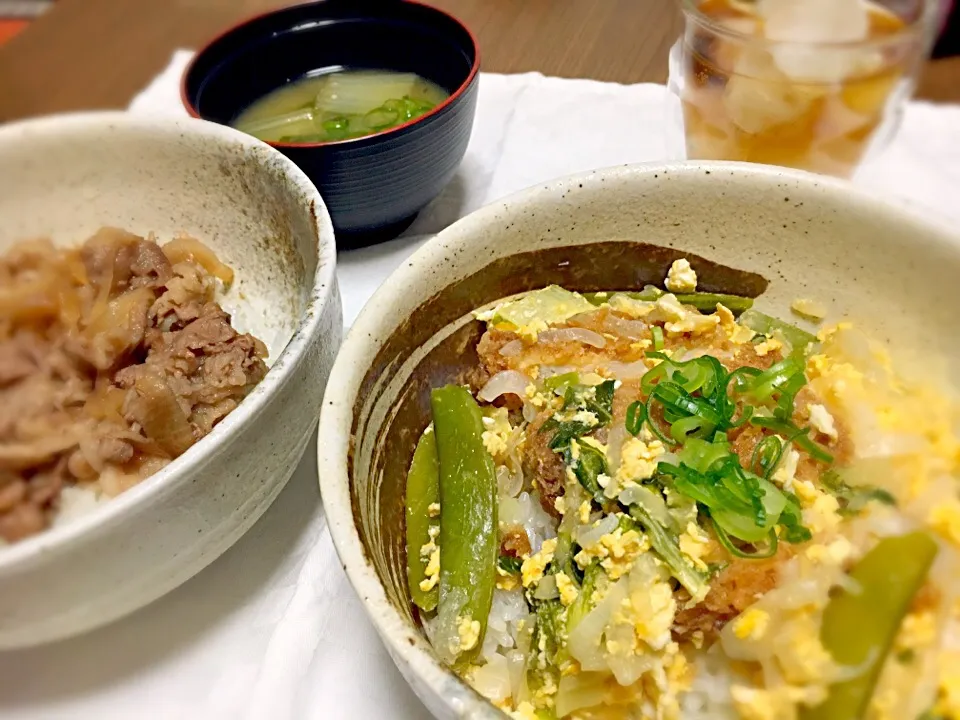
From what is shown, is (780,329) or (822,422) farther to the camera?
(780,329)

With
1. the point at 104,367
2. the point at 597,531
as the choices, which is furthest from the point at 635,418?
the point at 104,367

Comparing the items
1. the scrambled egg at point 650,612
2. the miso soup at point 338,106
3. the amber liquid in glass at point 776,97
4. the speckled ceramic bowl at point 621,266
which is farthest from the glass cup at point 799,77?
the scrambled egg at point 650,612

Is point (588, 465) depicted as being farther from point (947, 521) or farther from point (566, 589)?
point (947, 521)

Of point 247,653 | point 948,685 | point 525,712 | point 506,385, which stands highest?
point 948,685

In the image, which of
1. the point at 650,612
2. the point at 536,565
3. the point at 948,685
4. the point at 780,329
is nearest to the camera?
the point at 948,685

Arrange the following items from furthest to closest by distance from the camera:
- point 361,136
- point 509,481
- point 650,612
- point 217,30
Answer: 1. point 217,30
2. point 361,136
3. point 509,481
4. point 650,612

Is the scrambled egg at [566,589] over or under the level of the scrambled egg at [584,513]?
under

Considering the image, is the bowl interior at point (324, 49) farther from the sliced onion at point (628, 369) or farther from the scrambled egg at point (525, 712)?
the scrambled egg at point (525, 712)

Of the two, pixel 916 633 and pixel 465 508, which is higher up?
pixel 916 633

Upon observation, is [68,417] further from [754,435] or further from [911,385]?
[911,385]
